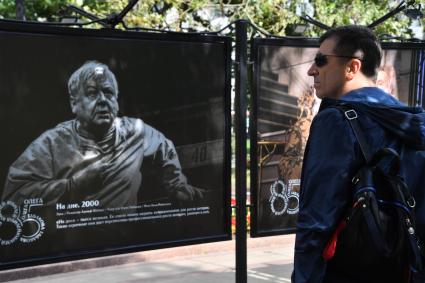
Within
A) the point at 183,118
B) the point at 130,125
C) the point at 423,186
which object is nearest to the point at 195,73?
the point at 183,118

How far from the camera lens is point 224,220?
173 inches

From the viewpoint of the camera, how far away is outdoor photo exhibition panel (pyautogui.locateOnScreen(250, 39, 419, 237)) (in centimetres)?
438

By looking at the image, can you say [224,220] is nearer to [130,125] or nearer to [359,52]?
[130,125]

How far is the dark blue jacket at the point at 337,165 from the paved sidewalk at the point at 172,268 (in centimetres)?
450

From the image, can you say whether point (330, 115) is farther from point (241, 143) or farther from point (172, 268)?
point (172, 268)

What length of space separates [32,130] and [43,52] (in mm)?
480

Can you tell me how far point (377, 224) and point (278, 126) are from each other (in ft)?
8.32

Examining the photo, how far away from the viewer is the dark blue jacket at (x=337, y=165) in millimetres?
2084

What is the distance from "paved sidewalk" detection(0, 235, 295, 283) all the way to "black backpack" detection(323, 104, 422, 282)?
4.55 meters

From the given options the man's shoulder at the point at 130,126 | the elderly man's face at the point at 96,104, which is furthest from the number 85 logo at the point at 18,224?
the man's shoulder at the point at 130,126

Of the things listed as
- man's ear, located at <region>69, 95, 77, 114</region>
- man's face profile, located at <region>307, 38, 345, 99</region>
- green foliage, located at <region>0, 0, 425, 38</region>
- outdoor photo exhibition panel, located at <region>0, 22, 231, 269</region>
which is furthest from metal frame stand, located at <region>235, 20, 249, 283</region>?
green foliage, located at <region>0, 0, 425, 38</region>

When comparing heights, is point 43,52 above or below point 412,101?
above

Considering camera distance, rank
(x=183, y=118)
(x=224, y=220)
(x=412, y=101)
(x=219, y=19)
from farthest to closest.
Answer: (x=219, y=19), (x=412, y=101), (x=224, y=220), (x=183, y=118)

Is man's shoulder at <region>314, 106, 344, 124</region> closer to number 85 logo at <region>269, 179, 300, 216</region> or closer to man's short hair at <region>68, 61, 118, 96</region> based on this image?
man's short hair at <region>68, 61, 118, 96</region>
